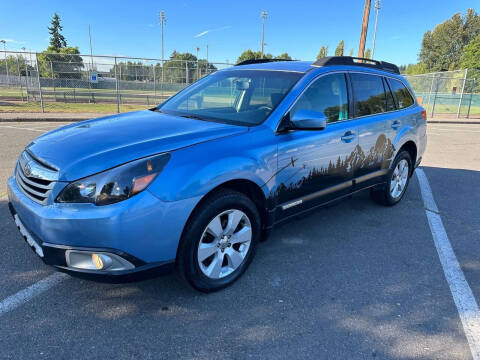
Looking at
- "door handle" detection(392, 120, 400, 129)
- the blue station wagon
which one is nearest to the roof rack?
the blue station wagon

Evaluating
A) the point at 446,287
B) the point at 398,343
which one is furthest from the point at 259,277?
the point at 446,287

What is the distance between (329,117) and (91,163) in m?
2.35

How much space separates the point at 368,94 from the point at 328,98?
0.83 metres

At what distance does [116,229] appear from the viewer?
2.19 metres

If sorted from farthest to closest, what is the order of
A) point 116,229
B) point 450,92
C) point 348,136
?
point 450,92
point 348,136
point 116,229

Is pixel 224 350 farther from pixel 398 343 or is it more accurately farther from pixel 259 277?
pixel 398 343

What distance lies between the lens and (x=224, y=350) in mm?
2258

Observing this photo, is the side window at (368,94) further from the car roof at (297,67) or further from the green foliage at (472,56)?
the green foliage at (472,56)

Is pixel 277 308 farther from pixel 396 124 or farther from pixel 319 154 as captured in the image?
pixel 396 124

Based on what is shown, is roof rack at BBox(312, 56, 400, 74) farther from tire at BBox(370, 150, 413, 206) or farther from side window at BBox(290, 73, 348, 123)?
tire at BBox(370, 150, 413, 206)

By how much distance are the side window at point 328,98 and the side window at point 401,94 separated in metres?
1.31

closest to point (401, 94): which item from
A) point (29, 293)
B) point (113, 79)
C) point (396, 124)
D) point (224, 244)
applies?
point (396, 124)

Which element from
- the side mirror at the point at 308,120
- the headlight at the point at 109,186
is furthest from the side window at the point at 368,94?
the headlight at the point at 109,186

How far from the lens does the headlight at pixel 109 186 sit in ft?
7.31
